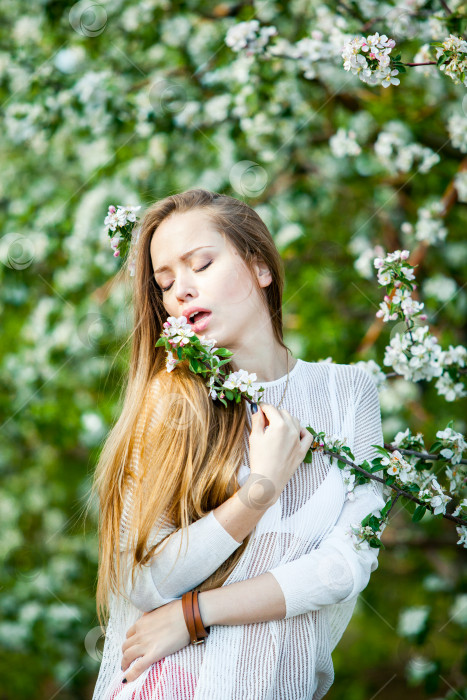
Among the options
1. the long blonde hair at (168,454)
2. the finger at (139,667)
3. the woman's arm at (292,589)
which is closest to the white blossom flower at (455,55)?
the long blonde hair at (168,454)

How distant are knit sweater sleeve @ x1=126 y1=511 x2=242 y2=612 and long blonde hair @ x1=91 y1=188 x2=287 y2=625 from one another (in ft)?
0.09

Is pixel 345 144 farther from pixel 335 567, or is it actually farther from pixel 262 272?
pixel 335 567

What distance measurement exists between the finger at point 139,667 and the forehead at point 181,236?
777 millimetres

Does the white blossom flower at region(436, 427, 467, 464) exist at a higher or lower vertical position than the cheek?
lower

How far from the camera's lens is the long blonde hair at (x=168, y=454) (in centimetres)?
145

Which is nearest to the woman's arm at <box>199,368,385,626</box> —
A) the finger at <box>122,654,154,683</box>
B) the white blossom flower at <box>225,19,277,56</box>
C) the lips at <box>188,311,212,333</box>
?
the finger at <box>122,654,154,683</box>

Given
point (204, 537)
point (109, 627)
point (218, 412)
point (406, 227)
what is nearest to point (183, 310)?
point (218, 412)

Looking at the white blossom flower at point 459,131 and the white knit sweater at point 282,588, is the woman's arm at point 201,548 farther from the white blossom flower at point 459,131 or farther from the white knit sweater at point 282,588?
the white blossom flower at point 459,131

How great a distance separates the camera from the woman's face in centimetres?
152

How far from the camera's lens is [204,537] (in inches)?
54.8

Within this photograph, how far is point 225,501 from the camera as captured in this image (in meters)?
1.45

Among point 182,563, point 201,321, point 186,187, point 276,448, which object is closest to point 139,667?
point 182,563

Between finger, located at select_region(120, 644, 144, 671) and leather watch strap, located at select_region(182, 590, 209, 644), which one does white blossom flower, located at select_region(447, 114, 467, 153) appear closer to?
leather watch strap, located at select_region(182, 590, 209, 644)

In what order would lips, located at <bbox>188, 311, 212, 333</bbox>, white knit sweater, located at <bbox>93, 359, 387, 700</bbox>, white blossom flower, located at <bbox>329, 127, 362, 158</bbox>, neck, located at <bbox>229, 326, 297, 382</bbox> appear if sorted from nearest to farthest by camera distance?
1. white knit sweater, located at <bbox>93, 359, 387, 700</bbox>
2. lips, located at <bbox>188, 311, 212, 333</bbox>
3. neck, located at <bbox>229, 326, 297, 382</bbox>
4. white blossom flower, located at <bbox>329, 127, 362, 158</bbox>
